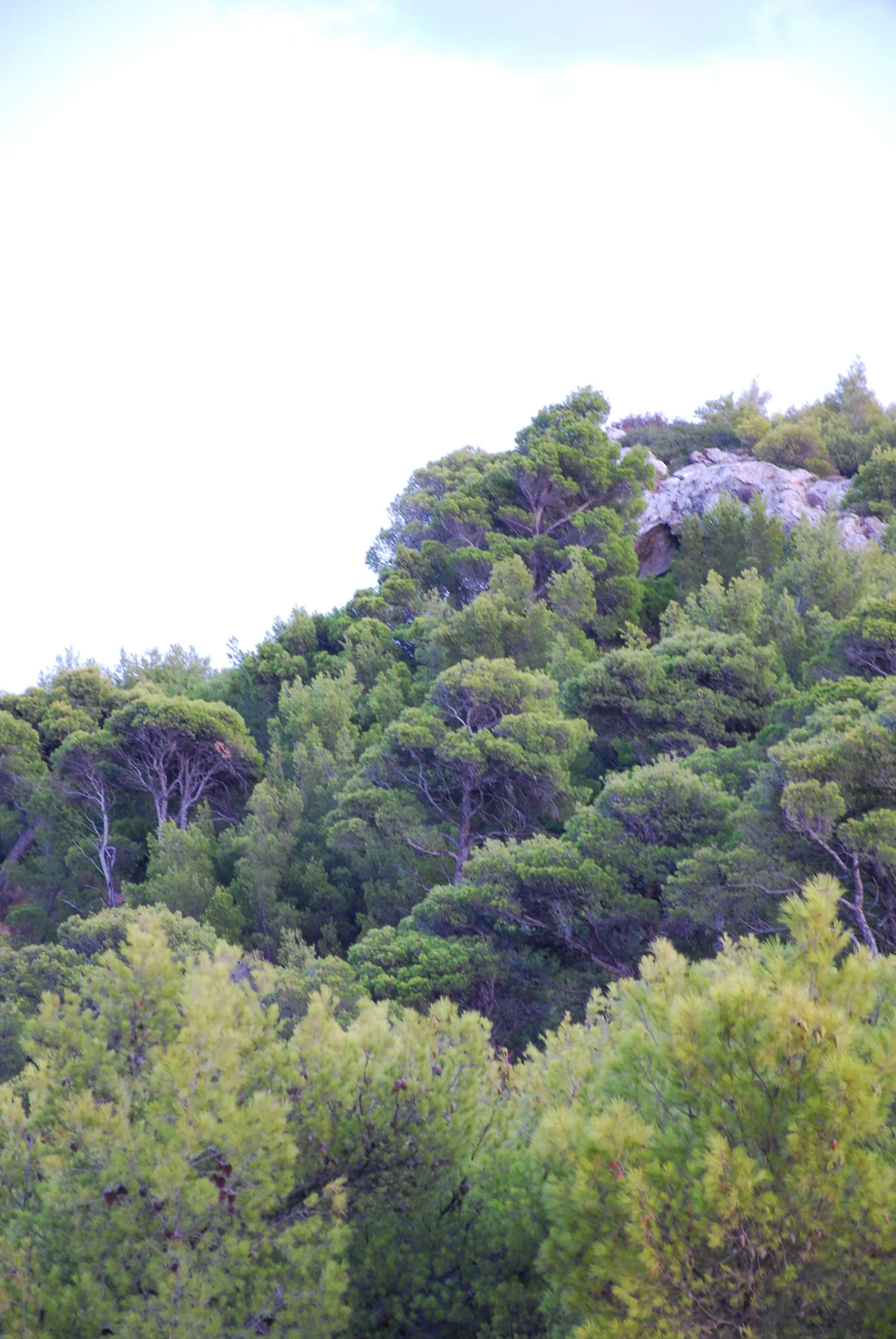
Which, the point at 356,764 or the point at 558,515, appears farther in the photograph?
the point at 558,515

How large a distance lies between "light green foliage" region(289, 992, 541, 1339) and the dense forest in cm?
3

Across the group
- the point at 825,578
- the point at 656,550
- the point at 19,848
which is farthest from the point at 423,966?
the point at 656,550

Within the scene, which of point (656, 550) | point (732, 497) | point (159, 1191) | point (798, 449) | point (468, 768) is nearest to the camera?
point (159, 1191)

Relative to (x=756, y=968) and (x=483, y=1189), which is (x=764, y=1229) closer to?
(x=756, y=968)

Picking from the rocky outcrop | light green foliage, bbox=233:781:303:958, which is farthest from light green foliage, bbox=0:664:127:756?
the rocky outcrop

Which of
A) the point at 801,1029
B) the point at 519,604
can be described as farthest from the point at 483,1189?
the point at 519,604

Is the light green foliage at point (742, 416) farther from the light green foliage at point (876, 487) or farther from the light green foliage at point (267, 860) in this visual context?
the light green foliage at point (267, 860)

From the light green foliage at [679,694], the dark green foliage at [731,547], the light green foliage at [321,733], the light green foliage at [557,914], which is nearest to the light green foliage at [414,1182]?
the light green foliage at [557,914]

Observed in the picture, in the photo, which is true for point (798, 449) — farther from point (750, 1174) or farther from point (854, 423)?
point (750, 1174)

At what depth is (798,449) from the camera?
43938mm

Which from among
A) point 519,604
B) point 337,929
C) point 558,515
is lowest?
point 337,929

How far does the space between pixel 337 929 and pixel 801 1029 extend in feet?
62.5

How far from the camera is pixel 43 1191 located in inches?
246

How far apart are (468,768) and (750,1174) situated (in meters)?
16.1
